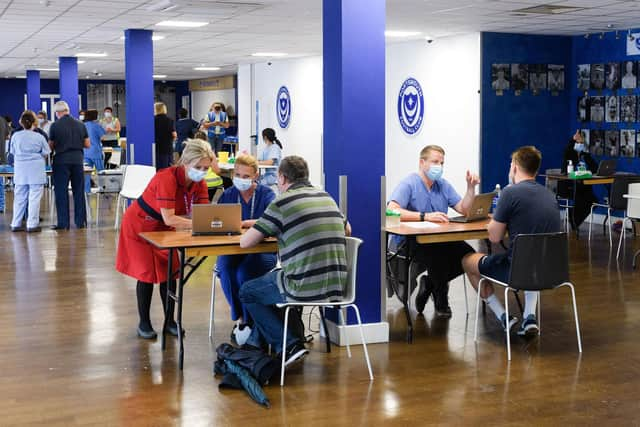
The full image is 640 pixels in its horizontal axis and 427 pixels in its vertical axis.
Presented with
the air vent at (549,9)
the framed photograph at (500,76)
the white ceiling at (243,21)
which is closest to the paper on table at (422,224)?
the white ceiling at (243,21)

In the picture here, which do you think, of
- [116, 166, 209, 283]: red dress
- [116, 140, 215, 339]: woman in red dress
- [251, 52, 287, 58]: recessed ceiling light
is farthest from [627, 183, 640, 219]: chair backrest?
[251, 52, 287, 58]: recessed ceiling light

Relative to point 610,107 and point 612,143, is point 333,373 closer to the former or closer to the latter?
point 612,143

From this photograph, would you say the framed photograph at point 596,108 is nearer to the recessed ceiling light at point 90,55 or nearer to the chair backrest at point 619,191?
the chair backrest at point 619,191

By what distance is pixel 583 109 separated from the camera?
12.7 meters

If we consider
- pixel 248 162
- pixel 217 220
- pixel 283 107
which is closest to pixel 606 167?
pixel 248 162

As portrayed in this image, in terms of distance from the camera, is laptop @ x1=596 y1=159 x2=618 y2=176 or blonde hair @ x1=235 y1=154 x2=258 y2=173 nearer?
blonde hair @ x1=235 y1=154 x2=258 y2=173

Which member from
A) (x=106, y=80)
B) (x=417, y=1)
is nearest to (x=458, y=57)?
(x=417, y=1)

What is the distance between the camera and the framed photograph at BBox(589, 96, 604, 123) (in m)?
12.4

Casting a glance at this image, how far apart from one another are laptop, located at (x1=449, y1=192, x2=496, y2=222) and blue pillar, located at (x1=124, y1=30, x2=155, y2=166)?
6608 mm

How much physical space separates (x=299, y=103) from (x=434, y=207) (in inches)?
469

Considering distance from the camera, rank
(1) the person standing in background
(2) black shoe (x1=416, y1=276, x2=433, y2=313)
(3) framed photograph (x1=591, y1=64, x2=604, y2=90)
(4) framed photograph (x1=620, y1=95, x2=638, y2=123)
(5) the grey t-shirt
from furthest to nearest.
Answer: (1) the person standing in background
(3) framed photograph (x1=591, y1=64, x2=604, y2=90)
(4) framed photograph (x1=620, y1=95, x2=638, y2=123)
(2) black shoe (x1=416, y1=276, x2=433, y2=313)
(5) the grey t-shirt

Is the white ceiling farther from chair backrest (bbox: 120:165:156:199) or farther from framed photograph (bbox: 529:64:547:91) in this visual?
chair backrest (bbox: 120:165:156:199)

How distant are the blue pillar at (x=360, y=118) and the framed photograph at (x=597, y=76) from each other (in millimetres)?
7555

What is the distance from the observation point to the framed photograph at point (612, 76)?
1201 cm
